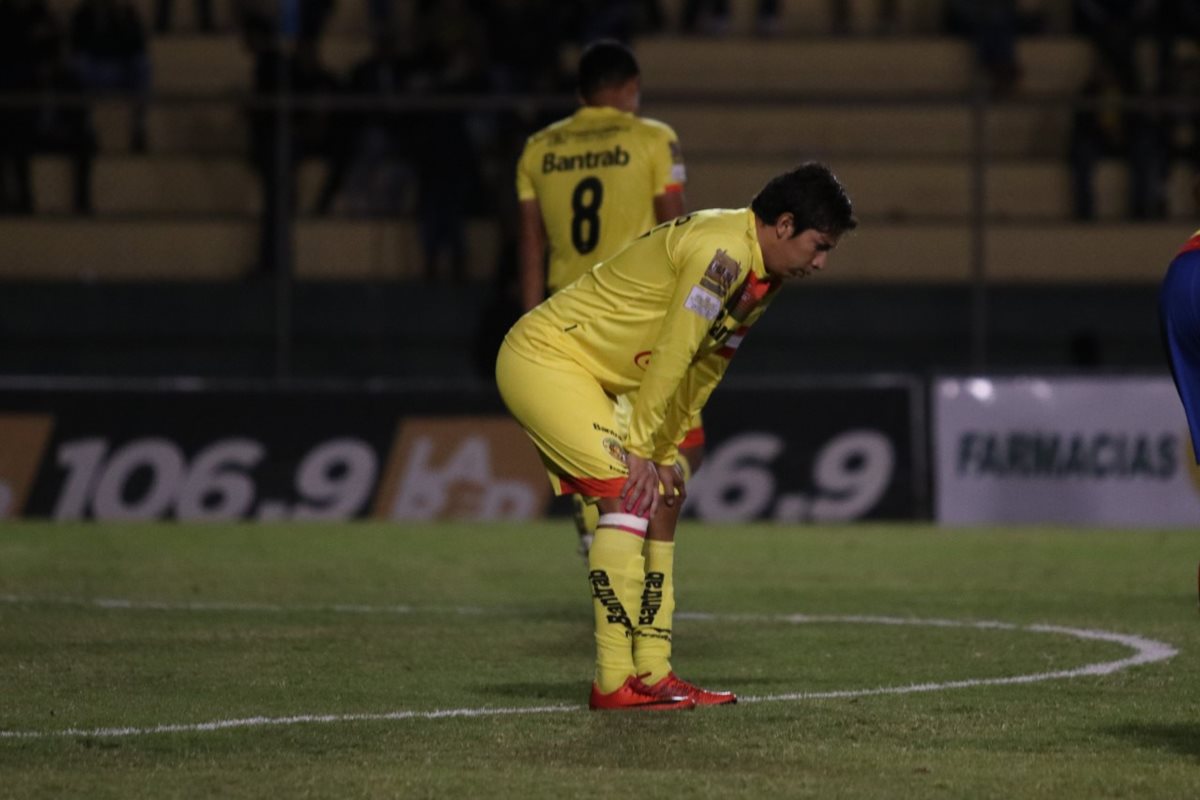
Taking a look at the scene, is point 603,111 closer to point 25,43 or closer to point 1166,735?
point 1166,735

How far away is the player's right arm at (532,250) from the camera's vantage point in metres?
9.48

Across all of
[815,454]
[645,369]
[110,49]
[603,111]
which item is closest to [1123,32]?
[815,454]

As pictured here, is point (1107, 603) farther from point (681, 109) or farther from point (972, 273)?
point (681, 109)

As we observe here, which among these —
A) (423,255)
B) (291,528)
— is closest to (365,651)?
(291,528)

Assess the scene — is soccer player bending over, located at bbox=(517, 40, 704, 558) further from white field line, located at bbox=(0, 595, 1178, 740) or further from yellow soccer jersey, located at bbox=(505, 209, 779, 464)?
yellow soccer jersey, located at bbox=(505, 209, 779, 464)

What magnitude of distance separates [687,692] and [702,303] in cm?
130

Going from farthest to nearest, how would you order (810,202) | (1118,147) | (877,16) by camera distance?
(877,16) < (1118,147) < (810,202)

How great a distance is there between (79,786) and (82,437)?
399 inches

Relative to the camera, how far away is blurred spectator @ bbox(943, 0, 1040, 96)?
1967 cm

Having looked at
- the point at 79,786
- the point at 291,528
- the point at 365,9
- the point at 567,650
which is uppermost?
the point at 365,9

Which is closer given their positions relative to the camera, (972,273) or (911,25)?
(972,273)

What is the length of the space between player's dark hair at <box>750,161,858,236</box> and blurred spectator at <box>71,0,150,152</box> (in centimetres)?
1329

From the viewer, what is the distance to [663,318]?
A: 22.5 ft

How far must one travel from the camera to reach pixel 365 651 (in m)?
8.40
